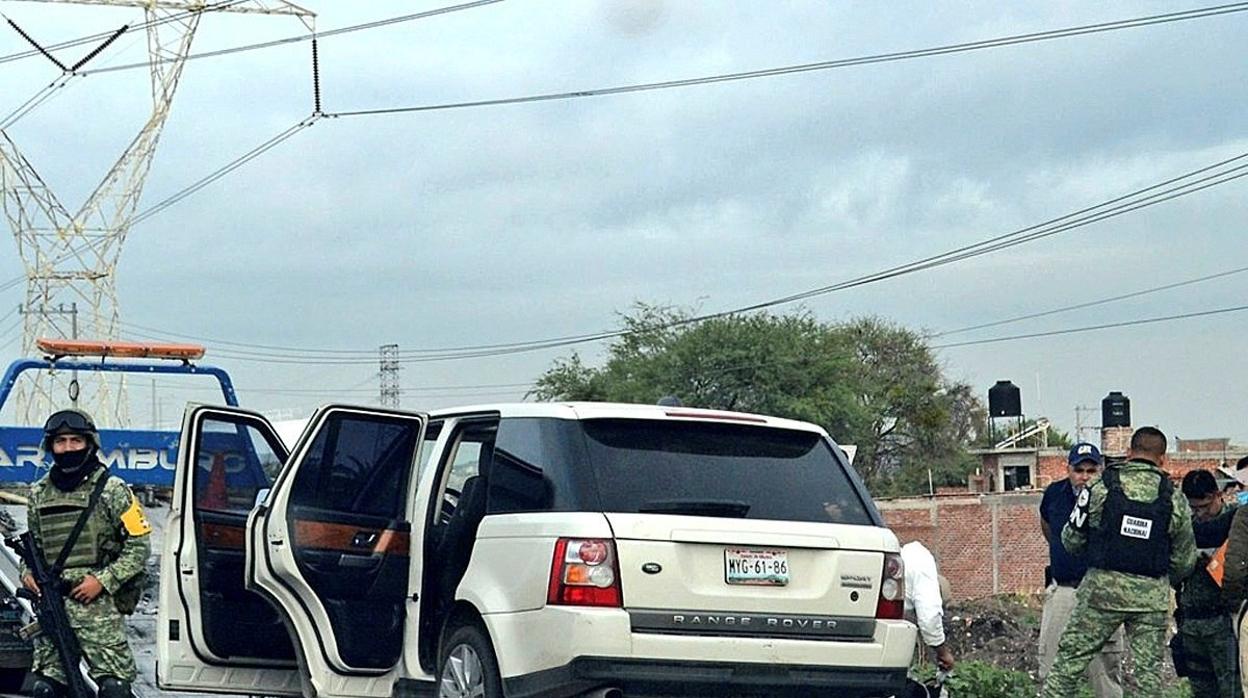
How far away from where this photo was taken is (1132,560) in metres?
9.27

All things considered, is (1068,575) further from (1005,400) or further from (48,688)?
(1005,400)

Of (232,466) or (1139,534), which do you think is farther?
(1139,534)

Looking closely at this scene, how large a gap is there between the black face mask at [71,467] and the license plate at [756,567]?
3.38 meters

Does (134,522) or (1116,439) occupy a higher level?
(1116,439)

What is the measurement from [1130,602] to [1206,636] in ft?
3.24

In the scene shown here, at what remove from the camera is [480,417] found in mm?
8141

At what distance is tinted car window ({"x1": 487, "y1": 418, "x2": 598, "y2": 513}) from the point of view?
7.22 m

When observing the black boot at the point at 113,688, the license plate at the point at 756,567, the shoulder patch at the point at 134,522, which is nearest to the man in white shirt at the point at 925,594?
the license plate at the point at 756,567

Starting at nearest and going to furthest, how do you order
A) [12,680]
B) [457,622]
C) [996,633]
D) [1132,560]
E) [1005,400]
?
[457,622], [1132,560], [12,680], [996,633], [1005,400]

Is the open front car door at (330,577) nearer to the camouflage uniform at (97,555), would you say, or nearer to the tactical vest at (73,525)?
the camouflage uniform at (97,555)

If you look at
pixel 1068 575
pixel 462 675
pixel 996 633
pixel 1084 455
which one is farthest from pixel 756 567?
pixel 996 633

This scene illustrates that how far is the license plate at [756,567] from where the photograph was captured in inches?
283

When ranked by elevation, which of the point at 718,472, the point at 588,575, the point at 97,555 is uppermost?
the point at 718,472

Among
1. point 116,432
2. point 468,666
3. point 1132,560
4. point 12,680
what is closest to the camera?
point 468,666
